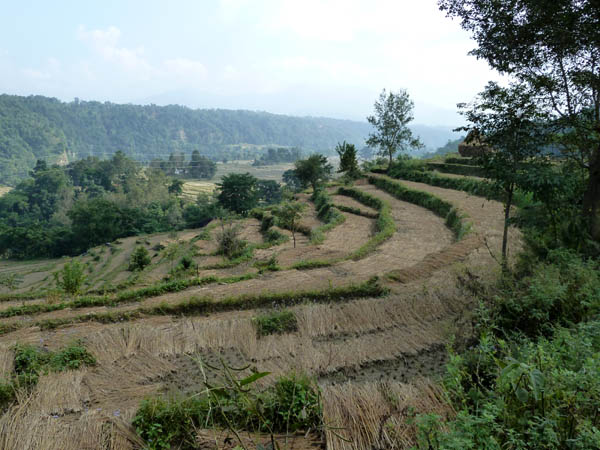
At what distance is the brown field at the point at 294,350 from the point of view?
9.16 feet

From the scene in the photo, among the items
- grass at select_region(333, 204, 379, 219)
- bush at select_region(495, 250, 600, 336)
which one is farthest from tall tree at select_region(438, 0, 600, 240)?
grass at select_region(333, 204, 379, 219)

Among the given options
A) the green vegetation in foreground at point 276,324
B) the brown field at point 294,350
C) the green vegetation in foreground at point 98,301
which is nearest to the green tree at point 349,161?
the brown field at point 294,350

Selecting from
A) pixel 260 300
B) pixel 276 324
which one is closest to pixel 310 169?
pixel 260 300

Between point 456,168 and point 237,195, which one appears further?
point 237,195

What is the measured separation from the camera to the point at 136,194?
6178 cm

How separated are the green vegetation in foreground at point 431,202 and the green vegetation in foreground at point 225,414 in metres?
10.1

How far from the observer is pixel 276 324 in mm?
5863

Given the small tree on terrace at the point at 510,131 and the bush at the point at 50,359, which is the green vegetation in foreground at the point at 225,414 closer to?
the bush at the point at 50,359

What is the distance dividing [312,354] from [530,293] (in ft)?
9.14

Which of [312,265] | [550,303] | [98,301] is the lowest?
[98,301]

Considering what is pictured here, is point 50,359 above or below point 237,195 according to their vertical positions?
above

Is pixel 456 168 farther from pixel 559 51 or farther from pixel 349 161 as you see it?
pixel 559 51

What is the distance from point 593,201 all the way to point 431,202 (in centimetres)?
1241

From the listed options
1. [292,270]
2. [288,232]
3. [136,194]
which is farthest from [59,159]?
[292,270]
